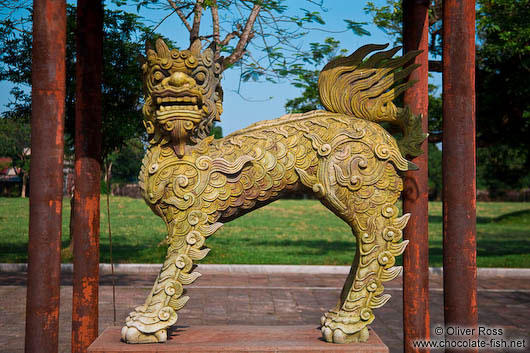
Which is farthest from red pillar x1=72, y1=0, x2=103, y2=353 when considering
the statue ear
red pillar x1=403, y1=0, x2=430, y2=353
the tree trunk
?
the tree trunk

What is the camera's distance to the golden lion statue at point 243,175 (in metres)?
3.08

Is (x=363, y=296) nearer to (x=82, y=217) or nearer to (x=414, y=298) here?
(x=414, y=298)

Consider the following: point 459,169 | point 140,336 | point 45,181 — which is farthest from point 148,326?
point 459,169

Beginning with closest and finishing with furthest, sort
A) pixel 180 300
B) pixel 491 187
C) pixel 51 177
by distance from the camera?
pixel 51 177 → pixel 180 300 → pixel 491 187

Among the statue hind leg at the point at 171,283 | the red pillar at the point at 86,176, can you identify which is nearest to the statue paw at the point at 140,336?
the statue hind leg at the point at 171,283

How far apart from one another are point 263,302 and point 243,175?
4.21 meters

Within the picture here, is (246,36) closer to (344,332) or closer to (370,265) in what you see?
(370,265)

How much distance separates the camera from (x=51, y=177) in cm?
271

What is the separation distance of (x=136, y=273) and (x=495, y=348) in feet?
20.6

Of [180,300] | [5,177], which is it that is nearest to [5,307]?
[180,300]

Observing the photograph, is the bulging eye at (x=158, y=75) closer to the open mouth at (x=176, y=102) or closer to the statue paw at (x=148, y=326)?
the open mouth at (x=176, y=102)

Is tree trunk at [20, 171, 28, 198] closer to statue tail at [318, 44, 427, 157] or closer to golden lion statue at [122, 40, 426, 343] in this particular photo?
golden lion statue at [122, 40, 426, 343]

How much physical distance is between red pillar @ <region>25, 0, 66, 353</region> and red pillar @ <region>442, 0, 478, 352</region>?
7.07ft

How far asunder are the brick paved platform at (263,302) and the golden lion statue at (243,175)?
7.20 feet
